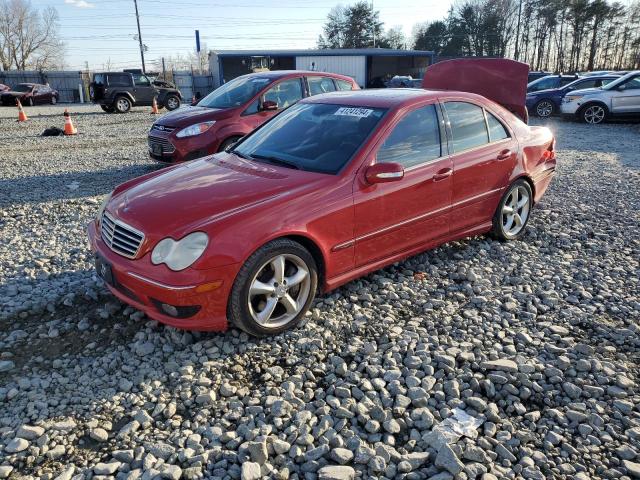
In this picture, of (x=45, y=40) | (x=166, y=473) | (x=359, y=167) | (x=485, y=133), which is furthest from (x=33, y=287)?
(x=45, y=40)

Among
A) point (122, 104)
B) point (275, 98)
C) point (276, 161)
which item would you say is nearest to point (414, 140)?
point (276, 161)

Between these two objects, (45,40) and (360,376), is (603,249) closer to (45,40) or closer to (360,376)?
(360,376)

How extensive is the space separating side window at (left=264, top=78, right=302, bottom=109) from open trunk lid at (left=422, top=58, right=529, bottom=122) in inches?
99.6

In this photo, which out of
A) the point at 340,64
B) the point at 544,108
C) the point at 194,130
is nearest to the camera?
the point at 194,130

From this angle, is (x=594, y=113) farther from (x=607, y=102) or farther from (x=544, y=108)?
(x=544, y=108)

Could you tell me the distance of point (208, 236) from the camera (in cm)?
312

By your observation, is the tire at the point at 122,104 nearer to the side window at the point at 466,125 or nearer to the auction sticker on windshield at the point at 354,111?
the auction sticker on windshield at the point at 354,111

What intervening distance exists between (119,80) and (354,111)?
21288 mm

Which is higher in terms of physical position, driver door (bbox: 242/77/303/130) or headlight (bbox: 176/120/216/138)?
driver door (bbox: 242/77/303/130)

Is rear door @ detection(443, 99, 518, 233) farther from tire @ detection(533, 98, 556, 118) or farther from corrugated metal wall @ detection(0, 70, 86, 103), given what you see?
corrugated metal wall @ detection(0, 70, 86, 103)

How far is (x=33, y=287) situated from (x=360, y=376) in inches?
115

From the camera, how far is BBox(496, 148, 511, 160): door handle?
16.0ft

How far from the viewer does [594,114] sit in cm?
1605

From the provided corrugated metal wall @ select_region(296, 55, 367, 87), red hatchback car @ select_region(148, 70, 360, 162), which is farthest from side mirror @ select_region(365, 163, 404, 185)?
corrugated metal wall @ select_region(296, 55, 367, 87)
